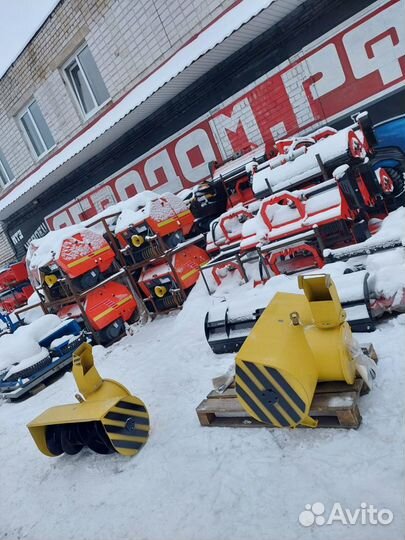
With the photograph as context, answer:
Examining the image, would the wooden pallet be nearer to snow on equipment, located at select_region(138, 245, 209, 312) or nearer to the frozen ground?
the frozen ground

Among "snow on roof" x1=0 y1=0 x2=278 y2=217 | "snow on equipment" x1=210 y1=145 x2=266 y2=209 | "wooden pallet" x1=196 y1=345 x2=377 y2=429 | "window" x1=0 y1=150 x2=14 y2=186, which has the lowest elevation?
"wooden pallet" x1=196 y1=345 x2=377 y2=429

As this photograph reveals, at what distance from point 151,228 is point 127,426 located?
406 centimetres

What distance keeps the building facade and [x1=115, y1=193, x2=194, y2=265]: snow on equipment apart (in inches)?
90.2

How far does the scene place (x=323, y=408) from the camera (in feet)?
8.65

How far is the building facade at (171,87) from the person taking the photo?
657 cm

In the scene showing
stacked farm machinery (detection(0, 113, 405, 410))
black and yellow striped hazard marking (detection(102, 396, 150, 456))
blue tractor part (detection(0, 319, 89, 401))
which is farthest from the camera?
blue tractor part (detection(0, 319, 89, 401))

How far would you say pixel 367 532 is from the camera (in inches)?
76.9

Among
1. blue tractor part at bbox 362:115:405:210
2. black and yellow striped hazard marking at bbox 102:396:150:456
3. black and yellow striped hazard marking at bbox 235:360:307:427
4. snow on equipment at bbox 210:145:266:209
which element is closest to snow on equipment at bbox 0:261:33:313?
snow on equipment at bbox 210:145:266:209

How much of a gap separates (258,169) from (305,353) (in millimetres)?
4455

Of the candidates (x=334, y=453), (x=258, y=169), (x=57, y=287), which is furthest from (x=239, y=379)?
(x=57, y=287)

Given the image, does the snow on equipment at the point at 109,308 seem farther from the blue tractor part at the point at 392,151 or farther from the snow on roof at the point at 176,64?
the blue tractor part at the point at 392,151

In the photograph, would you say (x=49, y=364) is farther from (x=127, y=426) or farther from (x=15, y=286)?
(x=15, y=286)

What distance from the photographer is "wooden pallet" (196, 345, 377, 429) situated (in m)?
2.59

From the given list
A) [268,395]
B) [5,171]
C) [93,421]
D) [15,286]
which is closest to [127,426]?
[93,421]
